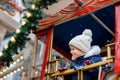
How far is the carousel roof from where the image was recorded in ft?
12.3

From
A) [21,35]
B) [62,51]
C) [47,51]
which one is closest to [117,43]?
[47,51]

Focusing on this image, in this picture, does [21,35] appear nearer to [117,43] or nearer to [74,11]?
[74,11]

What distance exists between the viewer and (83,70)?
303 cm

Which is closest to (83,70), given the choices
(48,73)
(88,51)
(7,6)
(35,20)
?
(88,51)

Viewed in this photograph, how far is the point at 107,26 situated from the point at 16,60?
12.7 ft

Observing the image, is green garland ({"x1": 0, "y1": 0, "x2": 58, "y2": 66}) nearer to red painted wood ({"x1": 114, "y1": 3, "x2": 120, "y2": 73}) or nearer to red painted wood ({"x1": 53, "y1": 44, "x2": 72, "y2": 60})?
red painted wood ({"x1": 53, "y1": 44, "x2": 72, "y2": 60})

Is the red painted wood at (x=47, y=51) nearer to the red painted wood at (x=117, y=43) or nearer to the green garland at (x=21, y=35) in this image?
the green garland at (x=21, y=35)

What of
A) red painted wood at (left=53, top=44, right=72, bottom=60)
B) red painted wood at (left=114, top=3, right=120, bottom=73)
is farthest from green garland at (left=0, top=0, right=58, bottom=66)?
red painted wood at (left=114, top=3, right=120, bottom=73)

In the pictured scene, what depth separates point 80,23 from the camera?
4.15 metres

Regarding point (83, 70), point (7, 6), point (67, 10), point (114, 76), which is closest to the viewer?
point (114, 76)

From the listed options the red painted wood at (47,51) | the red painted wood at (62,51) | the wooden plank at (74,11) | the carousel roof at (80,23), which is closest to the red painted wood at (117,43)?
the wooden plank at (74,11)

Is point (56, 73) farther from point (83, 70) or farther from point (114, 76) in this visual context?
point (114, 76)

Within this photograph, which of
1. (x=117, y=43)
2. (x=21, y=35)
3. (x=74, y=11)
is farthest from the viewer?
(x=21, y=35)

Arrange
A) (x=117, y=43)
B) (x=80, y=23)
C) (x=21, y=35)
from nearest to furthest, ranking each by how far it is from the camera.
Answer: (x=117, y=43) < (x=80, y=23) < (x=21, y=35)
